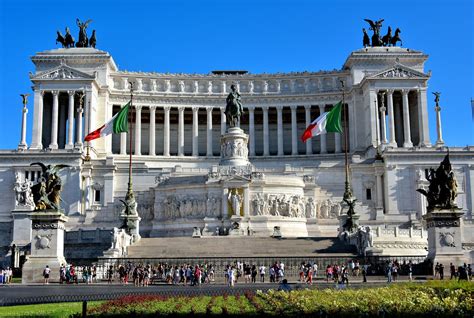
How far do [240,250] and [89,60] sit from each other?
189 ft

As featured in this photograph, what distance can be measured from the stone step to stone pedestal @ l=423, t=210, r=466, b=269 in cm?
992

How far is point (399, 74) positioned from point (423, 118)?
7.67 m

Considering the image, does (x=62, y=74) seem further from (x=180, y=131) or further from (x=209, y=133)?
(x=209, y=133)

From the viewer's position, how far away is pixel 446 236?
140 ft

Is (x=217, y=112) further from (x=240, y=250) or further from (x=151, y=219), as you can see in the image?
(x=240, y=250)

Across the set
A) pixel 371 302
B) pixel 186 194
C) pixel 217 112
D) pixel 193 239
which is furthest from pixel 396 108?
pixel 371 302

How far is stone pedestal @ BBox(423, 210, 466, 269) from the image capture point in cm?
4231

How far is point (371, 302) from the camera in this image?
69.6 feet

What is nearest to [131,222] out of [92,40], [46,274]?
[46,274]

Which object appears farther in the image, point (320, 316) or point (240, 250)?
point (240, 250)

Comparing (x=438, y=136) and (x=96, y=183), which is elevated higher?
(x=438, y=136)

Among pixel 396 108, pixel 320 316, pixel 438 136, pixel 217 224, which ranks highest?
pixel 396 108

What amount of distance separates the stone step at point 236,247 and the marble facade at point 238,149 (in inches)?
369

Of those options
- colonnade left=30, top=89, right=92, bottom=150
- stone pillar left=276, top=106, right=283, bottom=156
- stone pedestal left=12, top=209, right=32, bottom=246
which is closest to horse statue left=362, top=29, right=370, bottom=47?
stone pillar left=276, top=106, right=283, bottom=156
